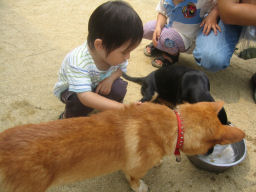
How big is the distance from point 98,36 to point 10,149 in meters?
0.90

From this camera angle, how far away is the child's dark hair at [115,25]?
144 centimetres

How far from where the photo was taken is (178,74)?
→ 7.94 feet

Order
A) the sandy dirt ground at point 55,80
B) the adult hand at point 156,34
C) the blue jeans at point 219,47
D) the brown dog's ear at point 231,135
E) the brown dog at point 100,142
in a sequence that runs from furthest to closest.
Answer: the adult hand at point 156,34
the blue jeans at point 219,47
the sandy dirt ground at point 55,80
the brown dog's ear at point 231,135
the brown dog at point 100,142

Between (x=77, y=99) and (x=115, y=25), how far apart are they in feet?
2.60

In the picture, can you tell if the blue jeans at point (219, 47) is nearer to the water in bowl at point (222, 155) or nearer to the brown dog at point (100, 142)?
the water in bowl at point (222, 155)

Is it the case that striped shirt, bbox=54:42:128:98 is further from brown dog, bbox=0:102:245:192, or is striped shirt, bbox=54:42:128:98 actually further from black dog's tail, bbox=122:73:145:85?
black dog's tail, bbox=122:73:145:85

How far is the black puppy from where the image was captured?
7.27 ft

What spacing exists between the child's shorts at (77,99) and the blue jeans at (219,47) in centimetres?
115

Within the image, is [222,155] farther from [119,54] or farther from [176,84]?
[119,54]

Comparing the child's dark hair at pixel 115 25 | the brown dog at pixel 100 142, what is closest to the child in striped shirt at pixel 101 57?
the child's dark hair at pixel 115 25

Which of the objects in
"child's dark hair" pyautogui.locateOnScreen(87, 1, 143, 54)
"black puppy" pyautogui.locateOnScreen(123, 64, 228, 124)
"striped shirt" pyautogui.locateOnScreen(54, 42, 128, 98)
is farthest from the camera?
"black puppy" pyautogui.locateOnScreen(123, 64, 228, 124)

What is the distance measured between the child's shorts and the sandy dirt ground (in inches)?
13.0

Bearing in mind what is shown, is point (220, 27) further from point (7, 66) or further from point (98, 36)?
point (7, 66)

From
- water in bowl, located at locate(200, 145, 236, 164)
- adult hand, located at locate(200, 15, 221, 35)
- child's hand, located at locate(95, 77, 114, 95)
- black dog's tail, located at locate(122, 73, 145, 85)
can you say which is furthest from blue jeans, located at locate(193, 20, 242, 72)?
child's hand, located at locate(95, 77, 114, 95)
